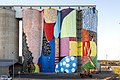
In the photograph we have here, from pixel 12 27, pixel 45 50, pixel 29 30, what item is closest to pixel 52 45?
pixel 45 50

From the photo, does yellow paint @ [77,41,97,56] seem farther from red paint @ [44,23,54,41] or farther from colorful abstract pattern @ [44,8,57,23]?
colorful abstract pattern @ [44,8,57,23]

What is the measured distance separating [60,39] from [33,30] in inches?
469

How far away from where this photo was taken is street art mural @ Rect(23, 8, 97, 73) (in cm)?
12012

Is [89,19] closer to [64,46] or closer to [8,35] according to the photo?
[64,46]

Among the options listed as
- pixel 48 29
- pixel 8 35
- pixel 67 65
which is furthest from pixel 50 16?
pixel 67 65

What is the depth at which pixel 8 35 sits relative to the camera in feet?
404

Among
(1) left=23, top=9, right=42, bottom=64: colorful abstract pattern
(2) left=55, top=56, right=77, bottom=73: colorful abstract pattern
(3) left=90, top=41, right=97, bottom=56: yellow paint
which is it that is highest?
(1) left=23, top=9, right=42, bottom=64: colorful abstract pattern

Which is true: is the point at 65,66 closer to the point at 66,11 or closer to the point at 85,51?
the point at 85,51

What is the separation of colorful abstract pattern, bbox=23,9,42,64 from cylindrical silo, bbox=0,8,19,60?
6.23m

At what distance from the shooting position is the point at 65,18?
121688mm

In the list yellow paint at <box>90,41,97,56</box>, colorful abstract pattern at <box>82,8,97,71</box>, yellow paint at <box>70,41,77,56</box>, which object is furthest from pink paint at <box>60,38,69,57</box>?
yellow paint at <box>90,41,97,56</box>

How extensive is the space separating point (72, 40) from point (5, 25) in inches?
1153

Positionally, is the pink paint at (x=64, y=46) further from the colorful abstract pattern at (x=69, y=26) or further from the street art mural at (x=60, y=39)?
the colorful abstract pattern at (x=69, y=26)

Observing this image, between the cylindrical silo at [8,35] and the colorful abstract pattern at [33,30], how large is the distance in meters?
6.23
